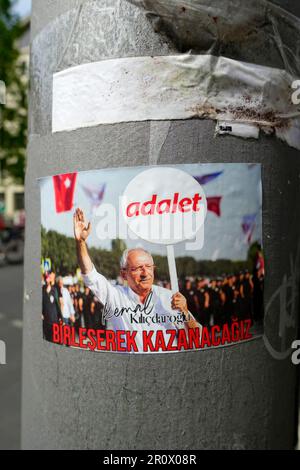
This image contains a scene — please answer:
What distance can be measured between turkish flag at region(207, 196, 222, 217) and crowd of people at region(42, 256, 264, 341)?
244 mm

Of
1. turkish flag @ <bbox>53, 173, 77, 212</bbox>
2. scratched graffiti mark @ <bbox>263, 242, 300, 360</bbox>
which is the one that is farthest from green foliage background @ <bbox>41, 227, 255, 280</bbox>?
scratched graffiti mark @ <bbox>263, 242, 300, 360</bbox>

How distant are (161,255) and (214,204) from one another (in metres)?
0.27

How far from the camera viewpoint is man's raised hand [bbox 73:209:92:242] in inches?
60.8

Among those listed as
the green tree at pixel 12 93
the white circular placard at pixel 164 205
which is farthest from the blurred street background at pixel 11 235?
the white circular placard at pixel 164 205

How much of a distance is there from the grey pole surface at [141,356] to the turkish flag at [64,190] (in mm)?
35

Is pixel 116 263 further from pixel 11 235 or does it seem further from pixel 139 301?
pixel 11 235

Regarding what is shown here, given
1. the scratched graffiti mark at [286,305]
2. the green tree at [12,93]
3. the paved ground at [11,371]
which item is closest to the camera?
the scratched graffiti mark at [286,305]

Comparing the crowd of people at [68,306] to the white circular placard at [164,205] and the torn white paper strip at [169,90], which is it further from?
the torn white paper strip at [169,90]

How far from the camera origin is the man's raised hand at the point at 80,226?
1545 mm

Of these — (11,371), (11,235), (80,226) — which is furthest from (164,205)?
(11,235)

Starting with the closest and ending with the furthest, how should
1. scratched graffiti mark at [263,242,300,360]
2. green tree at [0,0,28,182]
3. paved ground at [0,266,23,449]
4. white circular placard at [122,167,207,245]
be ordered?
white circular placard at [122,167,207,245] → scratched graffiti mark at [263,242,300,360] → paved ground at [0,266,23,449] → green tree at [0,0,28,182]

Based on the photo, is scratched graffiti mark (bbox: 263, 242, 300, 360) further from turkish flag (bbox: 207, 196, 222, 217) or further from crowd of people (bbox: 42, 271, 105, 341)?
crowd of people (bbox: 42, 271, 105, 341)

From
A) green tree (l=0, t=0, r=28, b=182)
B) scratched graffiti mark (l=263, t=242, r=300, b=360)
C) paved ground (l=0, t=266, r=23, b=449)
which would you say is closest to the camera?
scratched graffiti mark (l=263, t=242, r=300, b=360)
